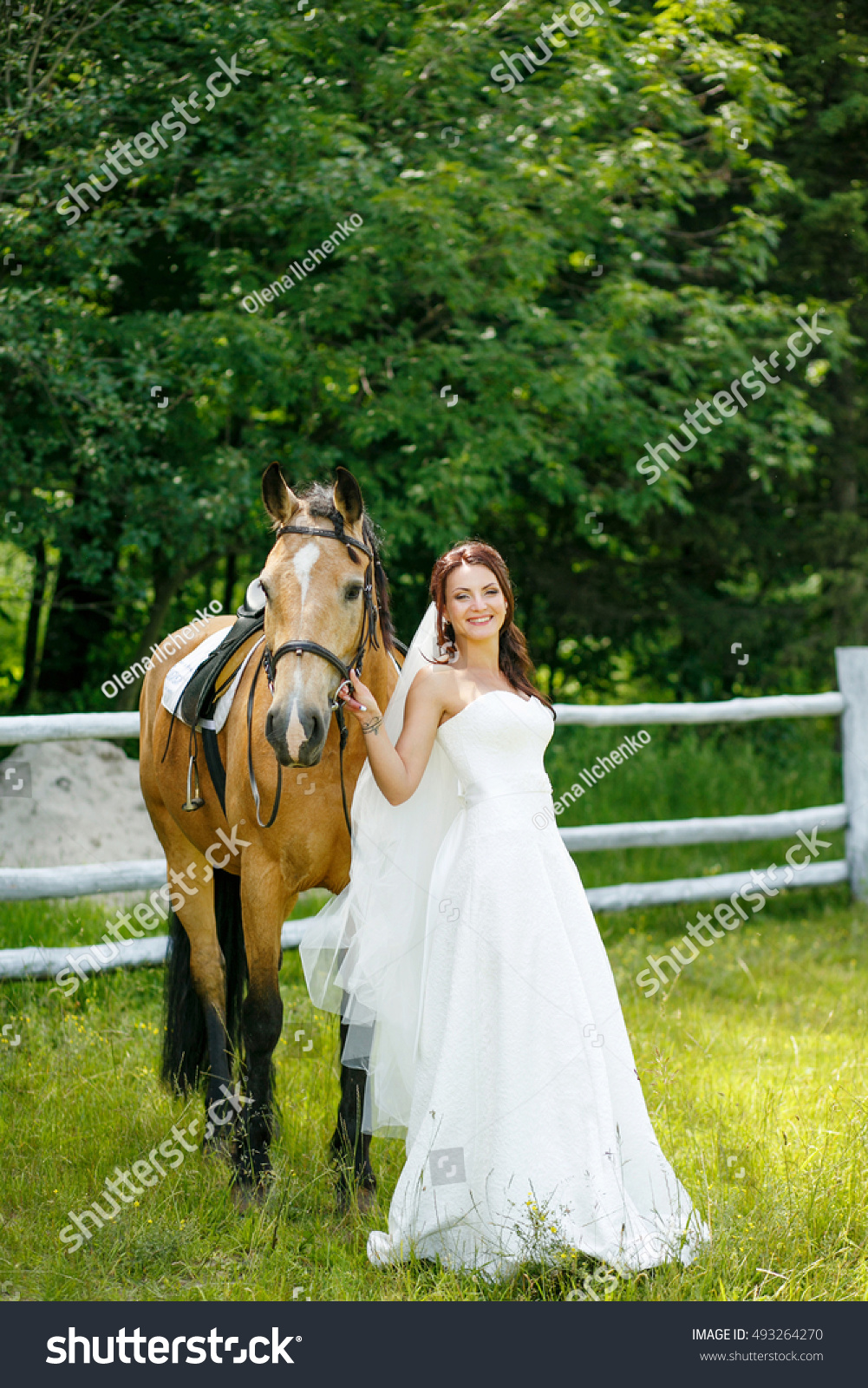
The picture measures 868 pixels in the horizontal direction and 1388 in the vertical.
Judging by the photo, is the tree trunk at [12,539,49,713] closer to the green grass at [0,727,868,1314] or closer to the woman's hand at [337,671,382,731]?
the green grass at [0,727,868,1314]

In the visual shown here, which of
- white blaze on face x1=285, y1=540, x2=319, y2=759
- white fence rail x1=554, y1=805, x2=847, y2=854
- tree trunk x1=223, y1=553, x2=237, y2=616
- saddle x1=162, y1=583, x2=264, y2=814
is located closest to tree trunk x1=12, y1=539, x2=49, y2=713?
tree trunk x1=223, y1=553, x2=237, y2=616

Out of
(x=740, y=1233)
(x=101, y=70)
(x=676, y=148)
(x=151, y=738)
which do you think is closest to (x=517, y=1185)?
(x=740, y=1233)

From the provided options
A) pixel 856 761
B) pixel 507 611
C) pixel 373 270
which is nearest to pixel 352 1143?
pixel 507 611

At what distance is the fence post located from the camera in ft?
22.6

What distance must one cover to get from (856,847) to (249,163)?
5559 millimetres

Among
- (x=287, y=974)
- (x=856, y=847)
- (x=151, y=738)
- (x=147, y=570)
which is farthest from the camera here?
(x=147, y=570)

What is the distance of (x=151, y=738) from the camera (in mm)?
4312

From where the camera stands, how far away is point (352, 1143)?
133 inches

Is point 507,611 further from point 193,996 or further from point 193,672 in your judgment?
point 193,996

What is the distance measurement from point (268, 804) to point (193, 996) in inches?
44.8

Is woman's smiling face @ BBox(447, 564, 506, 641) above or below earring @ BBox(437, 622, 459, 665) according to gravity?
above

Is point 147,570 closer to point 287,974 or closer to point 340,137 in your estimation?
point 340,137

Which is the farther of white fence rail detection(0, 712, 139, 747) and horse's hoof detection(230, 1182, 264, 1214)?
white fence rail detection(0, 712, 139, 747)

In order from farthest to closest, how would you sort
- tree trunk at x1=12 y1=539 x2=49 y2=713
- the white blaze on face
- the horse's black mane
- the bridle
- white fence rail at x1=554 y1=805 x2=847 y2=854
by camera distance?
1. tree trunk at x1=12 y1=539 x2=49 y2=713
2. white fence rail at x1=554 y1=805 x2=847 y2=854
3. the horse's black mane
4. the bridle
5. the white blaze on face
